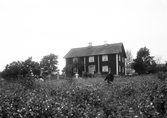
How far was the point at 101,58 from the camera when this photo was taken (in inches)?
1502

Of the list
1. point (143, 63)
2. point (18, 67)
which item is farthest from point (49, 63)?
point (143, 63)

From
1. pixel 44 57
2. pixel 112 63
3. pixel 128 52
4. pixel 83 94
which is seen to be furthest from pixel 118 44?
pixel 83 94

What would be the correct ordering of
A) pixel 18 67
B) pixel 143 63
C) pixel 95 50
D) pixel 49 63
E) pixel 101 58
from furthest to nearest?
1. pixel 49 63
2. pixel 143 63
3. pixel 95 50
4. pixel 101 58
5. pixel 18 67

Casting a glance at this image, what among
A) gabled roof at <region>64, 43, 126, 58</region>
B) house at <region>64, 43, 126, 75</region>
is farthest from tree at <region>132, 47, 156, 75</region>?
gabled roof at <region>64, 43, 126, 58</region>

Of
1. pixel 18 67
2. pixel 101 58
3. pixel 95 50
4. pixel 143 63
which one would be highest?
pixel 95 50

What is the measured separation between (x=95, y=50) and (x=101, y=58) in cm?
243

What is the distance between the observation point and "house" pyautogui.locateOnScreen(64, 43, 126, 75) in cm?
3672

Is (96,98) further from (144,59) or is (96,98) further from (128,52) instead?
(128,52)

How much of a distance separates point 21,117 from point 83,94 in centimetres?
313

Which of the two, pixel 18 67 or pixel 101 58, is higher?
pixel 101 58

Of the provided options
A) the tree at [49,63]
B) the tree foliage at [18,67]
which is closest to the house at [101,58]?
the tree at [49,63]

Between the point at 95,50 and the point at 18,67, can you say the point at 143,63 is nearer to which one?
the point at 95,50

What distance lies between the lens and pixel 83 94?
22.5 ft

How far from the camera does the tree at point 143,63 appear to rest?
3884 centimetres
